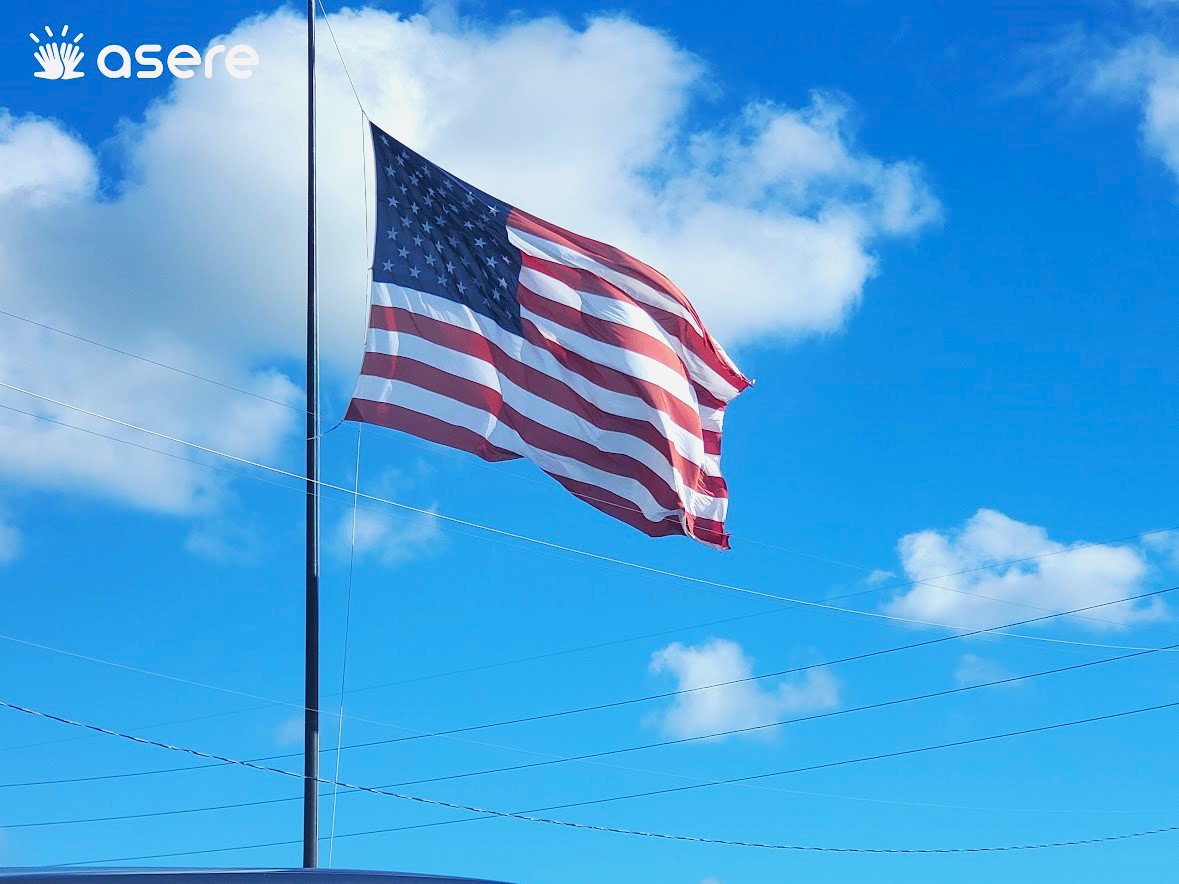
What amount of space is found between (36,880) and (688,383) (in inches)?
492

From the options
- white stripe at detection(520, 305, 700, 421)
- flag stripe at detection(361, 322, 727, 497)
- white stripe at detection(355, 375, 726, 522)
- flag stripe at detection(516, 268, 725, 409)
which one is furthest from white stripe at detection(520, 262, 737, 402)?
white stripe at detection(355, 375, 726, 522)

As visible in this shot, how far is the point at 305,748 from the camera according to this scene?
13.5m

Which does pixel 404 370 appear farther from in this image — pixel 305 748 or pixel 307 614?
pixel 305 748

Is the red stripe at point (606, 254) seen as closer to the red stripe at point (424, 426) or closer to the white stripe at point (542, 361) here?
the white stripe at point (542, 361)

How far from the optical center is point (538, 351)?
16.4m

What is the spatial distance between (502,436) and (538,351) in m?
1.30

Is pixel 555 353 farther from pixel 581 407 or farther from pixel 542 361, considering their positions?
pixel 581 407

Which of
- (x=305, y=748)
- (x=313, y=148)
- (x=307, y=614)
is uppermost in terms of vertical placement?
(x=313, y=148)

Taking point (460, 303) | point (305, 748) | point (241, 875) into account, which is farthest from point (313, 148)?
point (241, 875)

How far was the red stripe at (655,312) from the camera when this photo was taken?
16.9m

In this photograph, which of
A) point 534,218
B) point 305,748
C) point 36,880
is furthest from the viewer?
point 534,218

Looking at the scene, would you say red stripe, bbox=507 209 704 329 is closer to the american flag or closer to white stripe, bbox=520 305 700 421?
the american flag

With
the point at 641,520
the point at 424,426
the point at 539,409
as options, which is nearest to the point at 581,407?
the point at 539,409

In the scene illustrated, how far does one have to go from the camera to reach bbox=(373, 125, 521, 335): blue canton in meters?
16.0
